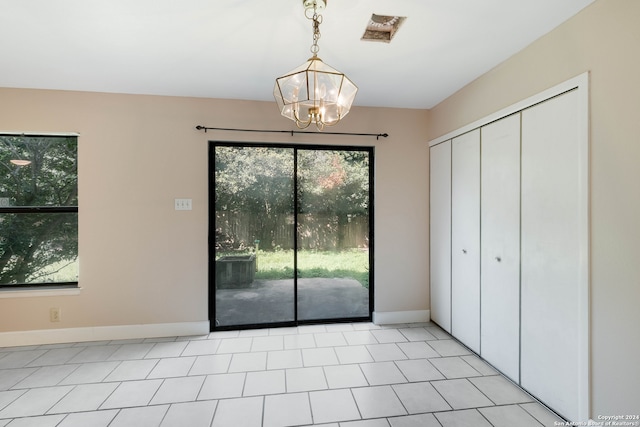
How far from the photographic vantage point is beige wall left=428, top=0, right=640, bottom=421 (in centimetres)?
146

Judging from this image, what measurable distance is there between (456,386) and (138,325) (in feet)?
9.86

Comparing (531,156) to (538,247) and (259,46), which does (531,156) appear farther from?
(259,46)

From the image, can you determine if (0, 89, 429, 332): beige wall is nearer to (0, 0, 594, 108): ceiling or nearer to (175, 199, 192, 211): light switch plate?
(175, 199, 192, 211): light switch plate

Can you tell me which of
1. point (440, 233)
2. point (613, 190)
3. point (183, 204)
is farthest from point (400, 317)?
point (183, 204)

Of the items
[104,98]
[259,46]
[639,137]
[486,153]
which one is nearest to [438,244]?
[486,153]

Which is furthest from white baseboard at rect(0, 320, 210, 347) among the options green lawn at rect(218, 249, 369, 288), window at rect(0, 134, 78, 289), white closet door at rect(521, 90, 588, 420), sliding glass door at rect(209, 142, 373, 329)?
white closet door at rect(521, 90, 588, 420)

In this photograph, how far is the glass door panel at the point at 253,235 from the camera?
10.5 feet

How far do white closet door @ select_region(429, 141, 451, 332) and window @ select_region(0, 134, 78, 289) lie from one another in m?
3.82

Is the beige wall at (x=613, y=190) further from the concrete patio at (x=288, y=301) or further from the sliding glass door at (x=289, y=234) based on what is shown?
the concrete patio at (x=288, y=301)

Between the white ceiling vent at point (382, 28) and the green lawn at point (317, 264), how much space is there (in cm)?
217

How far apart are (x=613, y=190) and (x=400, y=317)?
2.35 meters

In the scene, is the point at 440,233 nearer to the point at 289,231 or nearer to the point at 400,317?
the point at 400,317

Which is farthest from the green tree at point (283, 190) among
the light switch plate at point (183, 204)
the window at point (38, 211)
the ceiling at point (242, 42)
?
the window at point (38, 211)

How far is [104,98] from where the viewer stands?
116 inches
